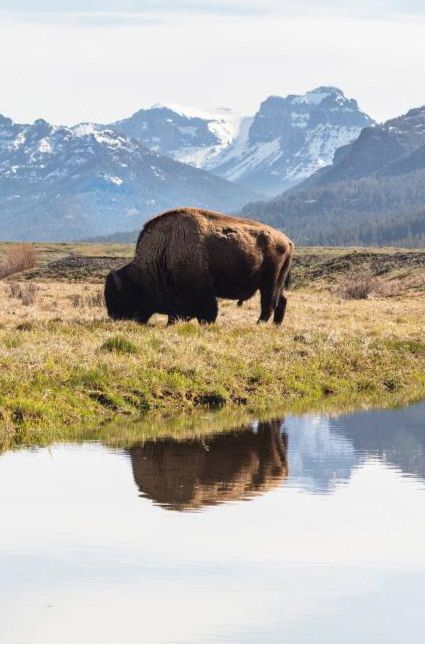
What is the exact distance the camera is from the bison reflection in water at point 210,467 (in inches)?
637

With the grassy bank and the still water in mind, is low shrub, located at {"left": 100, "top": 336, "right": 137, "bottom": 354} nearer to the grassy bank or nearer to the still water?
the grassy bank

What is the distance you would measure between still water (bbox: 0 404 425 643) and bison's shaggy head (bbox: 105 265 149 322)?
40.0 ft

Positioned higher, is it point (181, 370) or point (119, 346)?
point (119, 346)

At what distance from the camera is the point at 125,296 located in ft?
106

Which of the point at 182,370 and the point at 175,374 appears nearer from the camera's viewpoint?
the point at 175,374

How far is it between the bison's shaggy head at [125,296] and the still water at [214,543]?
40.0ft

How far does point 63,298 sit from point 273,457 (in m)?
33.4

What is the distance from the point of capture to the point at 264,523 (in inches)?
568

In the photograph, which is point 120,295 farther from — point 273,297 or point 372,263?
point 372,263

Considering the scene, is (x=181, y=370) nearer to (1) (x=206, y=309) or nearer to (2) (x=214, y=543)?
(1) (x=206, y=309)

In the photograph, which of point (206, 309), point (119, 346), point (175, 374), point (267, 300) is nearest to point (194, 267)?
point (206, 309)

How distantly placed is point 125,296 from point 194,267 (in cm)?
210

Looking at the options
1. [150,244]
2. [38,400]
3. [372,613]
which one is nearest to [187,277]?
[150,244]

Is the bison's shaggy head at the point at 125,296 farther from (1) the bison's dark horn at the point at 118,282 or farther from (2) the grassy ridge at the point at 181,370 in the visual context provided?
(2) the grassy ridge at the point at 181,370
